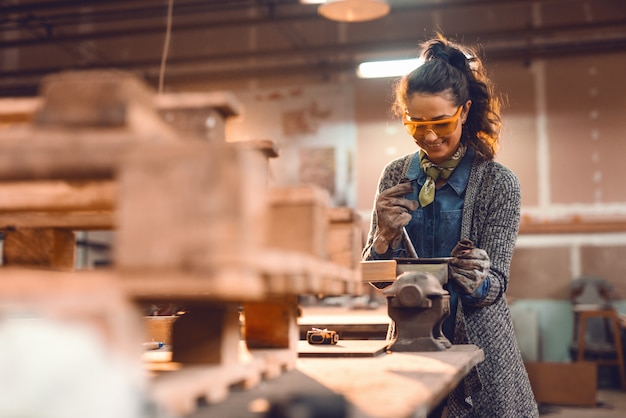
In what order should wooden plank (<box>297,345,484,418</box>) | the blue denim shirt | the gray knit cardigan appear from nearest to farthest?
wooden plank (<box>297,345,484,418</box>)
the gray knit cardigan
the blue denim shirt

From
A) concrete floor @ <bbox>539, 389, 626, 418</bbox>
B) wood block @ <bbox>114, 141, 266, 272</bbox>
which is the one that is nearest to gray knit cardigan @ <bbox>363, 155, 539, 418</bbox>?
wood block @ <bbox>114, 141, 266, 272</bbox>

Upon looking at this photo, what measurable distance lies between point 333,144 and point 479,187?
8.63m

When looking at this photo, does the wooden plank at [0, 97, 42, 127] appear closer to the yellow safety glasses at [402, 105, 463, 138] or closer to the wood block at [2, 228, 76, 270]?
the wood block at [2, 228, 76, 270]

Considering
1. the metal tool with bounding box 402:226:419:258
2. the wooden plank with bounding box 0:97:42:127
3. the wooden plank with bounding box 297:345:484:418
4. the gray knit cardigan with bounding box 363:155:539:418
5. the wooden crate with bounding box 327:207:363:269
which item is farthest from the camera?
the metal tool with bounding box 402:226:419:258

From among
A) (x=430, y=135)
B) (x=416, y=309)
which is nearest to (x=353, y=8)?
(x=430, y=135)

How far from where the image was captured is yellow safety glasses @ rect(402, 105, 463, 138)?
3.08 meters

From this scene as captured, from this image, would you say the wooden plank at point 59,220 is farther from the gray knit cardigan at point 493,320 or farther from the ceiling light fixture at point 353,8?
the ceiling light fixture at point 353,8

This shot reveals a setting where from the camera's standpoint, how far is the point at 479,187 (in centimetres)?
314

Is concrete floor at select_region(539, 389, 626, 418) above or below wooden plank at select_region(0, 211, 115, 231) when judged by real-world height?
below

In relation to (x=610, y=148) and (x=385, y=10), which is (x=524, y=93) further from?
(x=385, y=10)

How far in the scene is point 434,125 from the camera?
311 centimetres

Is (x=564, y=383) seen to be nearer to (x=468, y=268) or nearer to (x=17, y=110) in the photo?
(x=468, y=268)

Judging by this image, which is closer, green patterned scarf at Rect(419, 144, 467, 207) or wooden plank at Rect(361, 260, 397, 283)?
wooden plank at Rect(361, 260, 397, 283)

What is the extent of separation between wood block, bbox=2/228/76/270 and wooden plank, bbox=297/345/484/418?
2.48 feet
